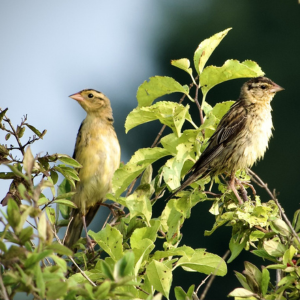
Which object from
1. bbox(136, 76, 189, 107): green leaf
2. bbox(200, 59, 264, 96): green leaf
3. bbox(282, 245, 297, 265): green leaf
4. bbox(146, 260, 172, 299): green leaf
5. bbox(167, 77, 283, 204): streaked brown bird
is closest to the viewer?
bbox(282, 245, 297, 265): green leaf

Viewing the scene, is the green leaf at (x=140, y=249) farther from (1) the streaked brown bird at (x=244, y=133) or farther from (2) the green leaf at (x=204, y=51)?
(1) the streaked brown bird at (x=244, y=133)

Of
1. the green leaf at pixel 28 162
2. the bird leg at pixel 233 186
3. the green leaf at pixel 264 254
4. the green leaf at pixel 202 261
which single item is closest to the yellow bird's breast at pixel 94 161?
the bird leg at pixel 233 186

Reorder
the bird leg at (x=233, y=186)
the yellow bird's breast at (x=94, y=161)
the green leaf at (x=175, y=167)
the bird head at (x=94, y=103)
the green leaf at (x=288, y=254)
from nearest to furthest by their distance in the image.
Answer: the green leaf at (x=288, y=254), the green leaf at (x=175, y=167), the bird leg at (x=233, y=186), the yellow bird's breast at (x=94, y=161), the bird head at (x=94, y=103)

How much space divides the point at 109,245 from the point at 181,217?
523 millimetres

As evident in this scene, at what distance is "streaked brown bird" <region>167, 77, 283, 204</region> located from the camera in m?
4.45

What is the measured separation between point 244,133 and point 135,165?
200 centimetres

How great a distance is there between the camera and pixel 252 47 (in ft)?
66.2

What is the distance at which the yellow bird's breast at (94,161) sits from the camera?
5.86 metres

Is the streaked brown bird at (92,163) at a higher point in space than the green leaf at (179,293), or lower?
lower

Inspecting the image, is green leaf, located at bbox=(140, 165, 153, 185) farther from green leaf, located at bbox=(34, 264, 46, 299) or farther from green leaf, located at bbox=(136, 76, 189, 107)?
green leaf, located at bbox=(34, 264, 46, 299)

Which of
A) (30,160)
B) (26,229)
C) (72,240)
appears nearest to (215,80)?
(30,160)

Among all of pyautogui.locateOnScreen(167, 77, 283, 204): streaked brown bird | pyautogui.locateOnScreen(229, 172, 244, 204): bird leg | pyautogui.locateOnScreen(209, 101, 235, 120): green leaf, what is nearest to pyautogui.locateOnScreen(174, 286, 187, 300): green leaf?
pyautogui.locateOnScreen(229, 172, 244, 204): bird leg

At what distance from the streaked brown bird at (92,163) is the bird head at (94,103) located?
0.09 feet

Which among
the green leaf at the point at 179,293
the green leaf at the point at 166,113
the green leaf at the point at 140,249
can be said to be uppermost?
the green leaf at the point at 166,113
